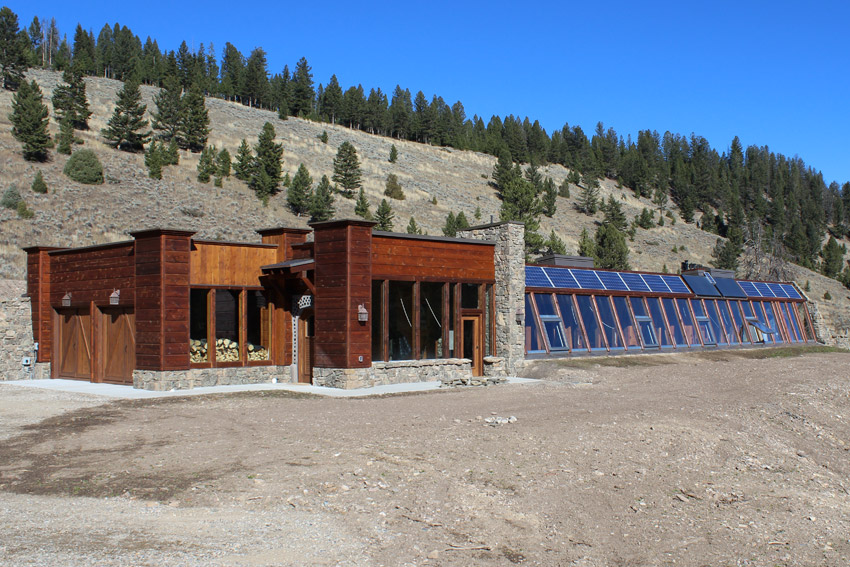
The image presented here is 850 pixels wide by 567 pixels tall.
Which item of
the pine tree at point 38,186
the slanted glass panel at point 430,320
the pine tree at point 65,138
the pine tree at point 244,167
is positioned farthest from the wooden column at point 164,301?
the pine tree at point 244,167

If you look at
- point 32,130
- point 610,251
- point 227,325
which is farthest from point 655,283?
point 32,130

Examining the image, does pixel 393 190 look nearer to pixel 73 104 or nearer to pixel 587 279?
pixel 73 104

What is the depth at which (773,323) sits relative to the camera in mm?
34719

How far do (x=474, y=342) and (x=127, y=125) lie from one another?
4850 cm

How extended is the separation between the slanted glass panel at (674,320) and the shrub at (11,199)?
3423cm

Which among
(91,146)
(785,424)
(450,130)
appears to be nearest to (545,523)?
(785,424)

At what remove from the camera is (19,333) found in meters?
22.6

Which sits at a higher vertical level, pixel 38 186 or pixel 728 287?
pixel 38 186

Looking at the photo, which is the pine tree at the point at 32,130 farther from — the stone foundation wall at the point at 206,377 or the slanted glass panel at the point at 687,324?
the slanted glass panel at the point at 687,324

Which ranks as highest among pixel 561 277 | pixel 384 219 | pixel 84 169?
pixel 84 169

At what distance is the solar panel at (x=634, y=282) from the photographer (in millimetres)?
29281

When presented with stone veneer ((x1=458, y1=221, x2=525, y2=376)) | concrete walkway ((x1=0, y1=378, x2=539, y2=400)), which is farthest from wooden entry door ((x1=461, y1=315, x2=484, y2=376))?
concrete walkway ((x1=0, y1=378, x2=539, y2=400))

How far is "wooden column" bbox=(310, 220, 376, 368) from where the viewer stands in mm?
19078

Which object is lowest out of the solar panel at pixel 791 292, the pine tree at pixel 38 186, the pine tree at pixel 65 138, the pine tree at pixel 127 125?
the solar panel at pixel 791 292
